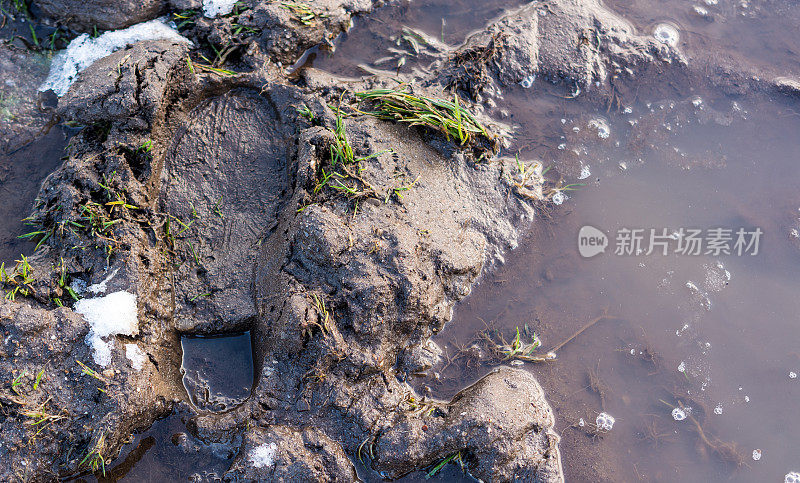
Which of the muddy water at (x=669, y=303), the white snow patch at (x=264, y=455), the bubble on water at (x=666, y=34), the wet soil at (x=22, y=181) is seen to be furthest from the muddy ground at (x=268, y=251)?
the bubble on water at (x=666, y=34)

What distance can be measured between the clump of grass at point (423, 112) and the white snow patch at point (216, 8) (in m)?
A: 1.27

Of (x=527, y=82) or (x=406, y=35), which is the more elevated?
(x=406, y=35)

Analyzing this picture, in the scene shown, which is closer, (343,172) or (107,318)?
(107,318)

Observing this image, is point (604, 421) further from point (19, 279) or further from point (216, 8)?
point (216, 8)

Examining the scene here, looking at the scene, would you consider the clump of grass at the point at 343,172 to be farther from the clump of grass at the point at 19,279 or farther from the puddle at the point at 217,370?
the clump of grass at the point at 19,279

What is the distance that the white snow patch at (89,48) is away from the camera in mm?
3641

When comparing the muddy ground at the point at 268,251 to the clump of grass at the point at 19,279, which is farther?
the clump of grass at the point at 19,279

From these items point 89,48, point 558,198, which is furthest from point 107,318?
point 558,198

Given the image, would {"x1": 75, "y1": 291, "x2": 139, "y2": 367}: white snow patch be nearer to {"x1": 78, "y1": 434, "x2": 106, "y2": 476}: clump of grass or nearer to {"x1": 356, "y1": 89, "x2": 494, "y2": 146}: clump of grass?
{"x1": 78, "y1": 434, "x2": 106, "y2": 476}: clump of grass

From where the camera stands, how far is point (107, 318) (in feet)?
9.55

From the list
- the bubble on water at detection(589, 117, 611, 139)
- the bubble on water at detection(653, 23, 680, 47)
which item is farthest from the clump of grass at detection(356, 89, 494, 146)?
the bubble on water at detection(653, 23, 680, 47)

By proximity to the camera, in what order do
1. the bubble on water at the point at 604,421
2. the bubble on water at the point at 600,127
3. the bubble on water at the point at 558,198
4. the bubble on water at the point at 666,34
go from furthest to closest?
1. the bubble on water at the point at 666,34
2. the bubble on water at the point at 600,127
3. the bubble on water at the point at 558,198
4. the bubble on water at the point at 604,421

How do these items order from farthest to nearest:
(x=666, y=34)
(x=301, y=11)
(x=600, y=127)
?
(x=666, y=34)
(x=600, y=127)
(x=301, y=11)

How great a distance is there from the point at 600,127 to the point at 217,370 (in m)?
3.35
